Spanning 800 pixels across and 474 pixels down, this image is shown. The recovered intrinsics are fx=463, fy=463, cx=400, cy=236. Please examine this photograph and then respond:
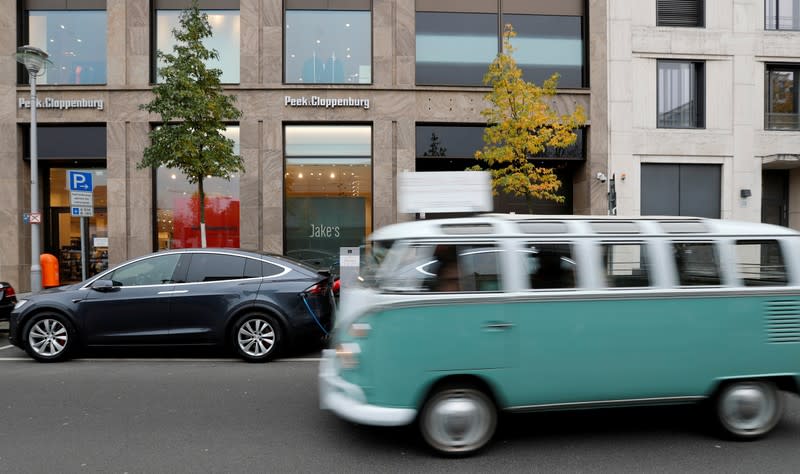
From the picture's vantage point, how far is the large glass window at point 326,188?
15922mm

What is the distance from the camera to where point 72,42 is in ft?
53.1

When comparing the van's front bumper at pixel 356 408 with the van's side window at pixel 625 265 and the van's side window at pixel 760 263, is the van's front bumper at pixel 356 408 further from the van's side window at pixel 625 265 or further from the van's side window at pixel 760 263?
the van's side window at pixel 760 263

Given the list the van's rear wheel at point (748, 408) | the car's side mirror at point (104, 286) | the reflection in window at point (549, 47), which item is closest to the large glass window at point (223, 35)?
the reflection in window at point (549, 47)

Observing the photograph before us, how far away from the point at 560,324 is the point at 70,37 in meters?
19.4

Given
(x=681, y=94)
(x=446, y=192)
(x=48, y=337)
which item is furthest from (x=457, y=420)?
(x=681, y=94)

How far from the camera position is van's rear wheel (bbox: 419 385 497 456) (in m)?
3.92

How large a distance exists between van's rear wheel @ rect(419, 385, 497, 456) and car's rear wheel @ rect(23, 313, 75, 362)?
623cm

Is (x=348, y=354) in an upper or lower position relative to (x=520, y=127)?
lower

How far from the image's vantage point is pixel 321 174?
1614 cm

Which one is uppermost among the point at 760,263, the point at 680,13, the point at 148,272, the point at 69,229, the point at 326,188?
the point at 680,13

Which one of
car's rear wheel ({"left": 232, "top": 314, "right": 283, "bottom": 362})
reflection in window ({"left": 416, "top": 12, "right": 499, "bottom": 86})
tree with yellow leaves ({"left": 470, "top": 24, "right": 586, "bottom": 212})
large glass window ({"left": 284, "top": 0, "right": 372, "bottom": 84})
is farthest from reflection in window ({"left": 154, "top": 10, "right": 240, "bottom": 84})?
car's rear wheel ({"left": 232, "top": 314, "right": 283, "bottom": 362})

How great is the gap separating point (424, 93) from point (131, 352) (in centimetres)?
1200

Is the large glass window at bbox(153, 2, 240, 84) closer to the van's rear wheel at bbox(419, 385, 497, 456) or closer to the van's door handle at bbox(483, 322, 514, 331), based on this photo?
the van's door handle at bbox(483, 322, 514, 331)

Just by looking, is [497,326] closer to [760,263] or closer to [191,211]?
[760,263]
